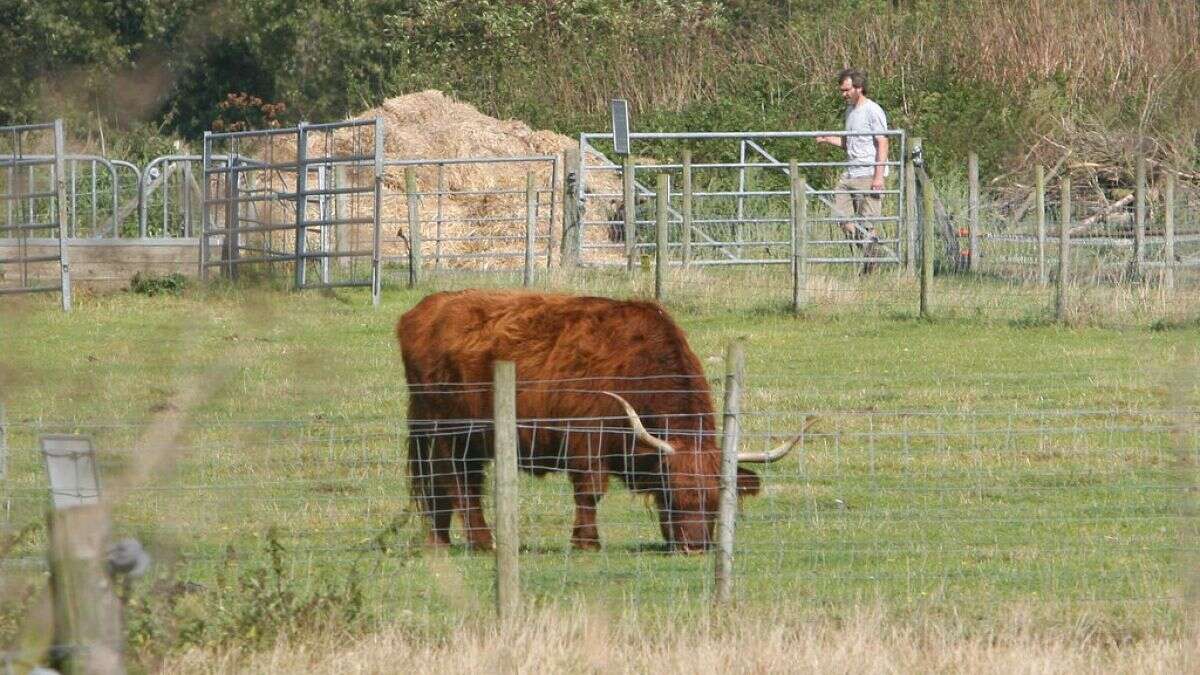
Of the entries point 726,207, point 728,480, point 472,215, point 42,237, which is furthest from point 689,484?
point 472,215

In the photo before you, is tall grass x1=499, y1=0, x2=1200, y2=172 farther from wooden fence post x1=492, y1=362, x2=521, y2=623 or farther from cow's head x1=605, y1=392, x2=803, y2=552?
wooden fence post x1=492, y1=362, x2=521, y2=623

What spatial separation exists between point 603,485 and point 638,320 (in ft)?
2.79

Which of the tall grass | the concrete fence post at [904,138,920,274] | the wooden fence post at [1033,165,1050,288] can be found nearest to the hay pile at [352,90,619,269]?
the tall grass

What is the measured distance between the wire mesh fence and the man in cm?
944

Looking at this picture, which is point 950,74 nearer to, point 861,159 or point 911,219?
point 861,159

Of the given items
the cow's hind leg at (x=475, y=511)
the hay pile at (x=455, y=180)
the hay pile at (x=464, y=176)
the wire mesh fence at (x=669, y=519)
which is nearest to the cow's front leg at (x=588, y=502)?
the wire mesh fence at (x=669, y=519)

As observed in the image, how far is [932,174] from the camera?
2634cm

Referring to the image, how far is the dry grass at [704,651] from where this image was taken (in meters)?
6.54

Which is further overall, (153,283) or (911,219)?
(153,283)

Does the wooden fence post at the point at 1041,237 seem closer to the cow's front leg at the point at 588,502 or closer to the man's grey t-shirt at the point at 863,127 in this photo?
the man's grey t-shirt at the point at 863,127

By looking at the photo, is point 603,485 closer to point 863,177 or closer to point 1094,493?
point 1094,493

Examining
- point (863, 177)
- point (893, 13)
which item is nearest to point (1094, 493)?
point (863, 177)

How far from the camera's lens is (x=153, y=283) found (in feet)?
63.0

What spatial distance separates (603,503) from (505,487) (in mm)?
2946
